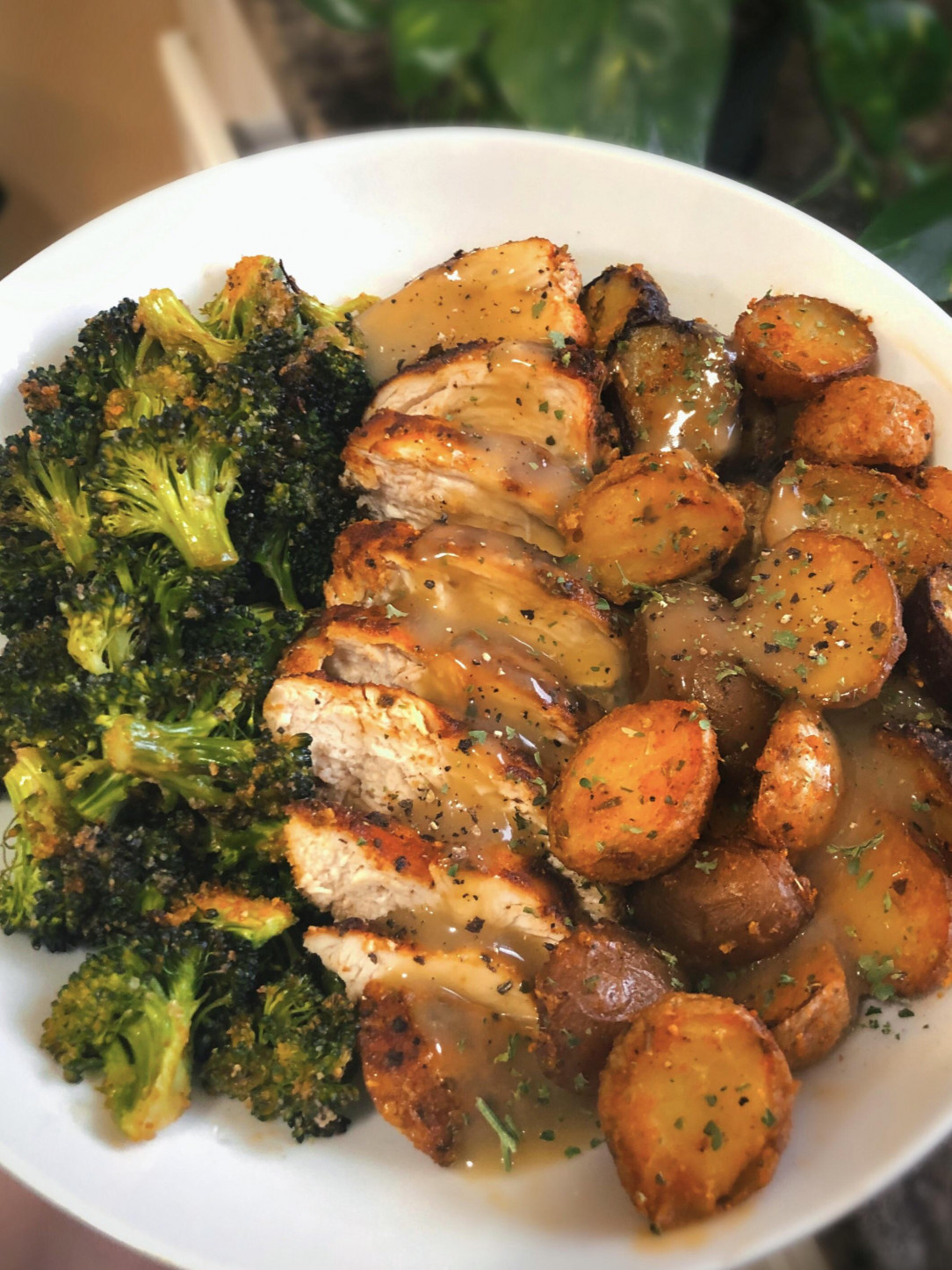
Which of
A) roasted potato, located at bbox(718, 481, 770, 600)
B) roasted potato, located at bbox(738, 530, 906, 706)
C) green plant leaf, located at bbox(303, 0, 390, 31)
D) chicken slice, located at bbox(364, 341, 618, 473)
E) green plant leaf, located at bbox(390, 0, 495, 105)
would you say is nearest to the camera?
roasted potato, located at bbox(738, 530, 906, 706)

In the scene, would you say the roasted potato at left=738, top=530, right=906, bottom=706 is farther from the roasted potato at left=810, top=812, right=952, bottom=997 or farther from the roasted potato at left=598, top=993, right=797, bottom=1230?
the roasted potato at left=598, top=993, right=797, bottom=1230

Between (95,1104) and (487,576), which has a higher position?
(487,576)

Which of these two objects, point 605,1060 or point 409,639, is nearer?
point 605,1060

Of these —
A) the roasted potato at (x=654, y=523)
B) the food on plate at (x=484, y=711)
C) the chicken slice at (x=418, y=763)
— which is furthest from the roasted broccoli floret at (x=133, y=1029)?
the roasted potato at (x=654, y=523)

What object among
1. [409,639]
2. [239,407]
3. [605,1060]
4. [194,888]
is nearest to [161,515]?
[239,407]

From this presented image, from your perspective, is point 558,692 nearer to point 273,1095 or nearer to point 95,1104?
point 273,1095

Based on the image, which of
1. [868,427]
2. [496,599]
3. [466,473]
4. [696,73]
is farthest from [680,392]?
[696,73]

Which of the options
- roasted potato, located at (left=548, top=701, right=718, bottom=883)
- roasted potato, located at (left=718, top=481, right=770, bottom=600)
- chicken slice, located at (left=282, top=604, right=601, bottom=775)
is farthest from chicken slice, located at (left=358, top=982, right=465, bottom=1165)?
roasted potato, located at (left=718, top=481, right=770, bottom=600)

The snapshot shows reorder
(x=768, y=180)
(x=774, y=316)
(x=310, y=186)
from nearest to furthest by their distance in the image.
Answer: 1. (x=774, y=316)
2. (x=310, y=186)
3. (x=768, y=180)
